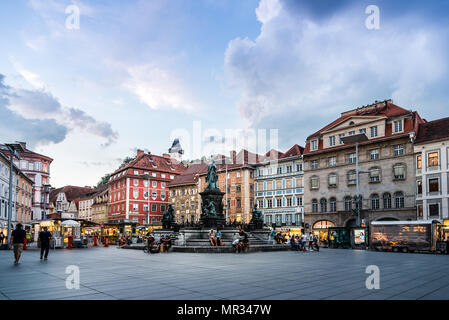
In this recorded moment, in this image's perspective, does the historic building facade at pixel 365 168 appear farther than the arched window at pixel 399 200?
Yes

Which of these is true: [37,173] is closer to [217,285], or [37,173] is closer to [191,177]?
[191,177]

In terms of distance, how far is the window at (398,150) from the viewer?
48.2 m

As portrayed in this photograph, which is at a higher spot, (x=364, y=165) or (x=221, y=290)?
(x=364, y=165)

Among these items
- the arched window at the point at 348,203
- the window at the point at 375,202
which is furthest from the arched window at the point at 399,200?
the arched window at the point at 348,203

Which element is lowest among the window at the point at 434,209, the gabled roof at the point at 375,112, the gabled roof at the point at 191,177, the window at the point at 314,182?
the window at the point at 434,209

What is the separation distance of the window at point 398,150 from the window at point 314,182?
38.2 ft

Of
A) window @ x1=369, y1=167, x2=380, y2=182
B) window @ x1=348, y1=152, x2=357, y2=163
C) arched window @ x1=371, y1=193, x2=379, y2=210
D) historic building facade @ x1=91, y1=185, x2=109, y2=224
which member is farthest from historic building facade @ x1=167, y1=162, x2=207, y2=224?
window @ x1=369, y1=167, x2=380, y2=182

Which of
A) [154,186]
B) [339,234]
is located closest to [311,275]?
[339,234]

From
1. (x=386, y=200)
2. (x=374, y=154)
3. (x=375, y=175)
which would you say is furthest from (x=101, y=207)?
(x=386, y=200)

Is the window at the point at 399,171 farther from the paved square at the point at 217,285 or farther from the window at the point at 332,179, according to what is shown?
the paved square at the point at 217,285

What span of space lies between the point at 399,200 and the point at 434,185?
4794 millimetres

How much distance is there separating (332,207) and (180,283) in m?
47.1
